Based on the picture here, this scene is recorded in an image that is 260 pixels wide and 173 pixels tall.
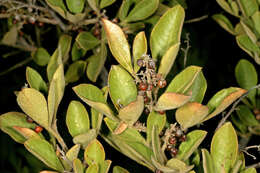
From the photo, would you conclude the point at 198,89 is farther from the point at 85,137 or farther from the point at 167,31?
the point at 85,137

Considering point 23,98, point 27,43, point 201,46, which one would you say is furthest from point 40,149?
point 201,46

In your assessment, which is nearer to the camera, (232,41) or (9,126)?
(9,126)

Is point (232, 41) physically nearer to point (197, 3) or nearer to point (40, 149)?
point (197, 3)

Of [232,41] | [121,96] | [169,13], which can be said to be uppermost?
[169,13]

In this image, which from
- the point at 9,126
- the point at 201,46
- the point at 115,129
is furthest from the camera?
the point at 201,46

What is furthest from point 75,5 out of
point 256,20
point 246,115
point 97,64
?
point 246,115

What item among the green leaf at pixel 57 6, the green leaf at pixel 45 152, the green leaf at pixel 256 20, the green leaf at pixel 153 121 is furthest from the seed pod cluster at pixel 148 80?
the green leaf at pixel 256 20
